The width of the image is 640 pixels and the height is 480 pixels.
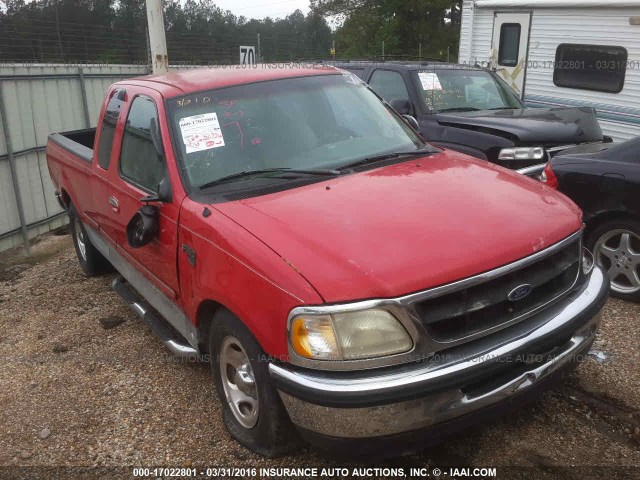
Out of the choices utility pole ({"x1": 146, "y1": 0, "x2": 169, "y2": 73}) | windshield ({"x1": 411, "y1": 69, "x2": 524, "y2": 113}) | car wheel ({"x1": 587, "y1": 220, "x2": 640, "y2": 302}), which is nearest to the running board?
car wheel ({"x1": 587, "y1": 220, "x2": 640, "y2": 302})

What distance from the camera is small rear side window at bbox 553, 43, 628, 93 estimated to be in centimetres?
852

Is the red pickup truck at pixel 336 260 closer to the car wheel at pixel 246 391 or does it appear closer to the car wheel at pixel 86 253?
the car wheel at pixel 246 391

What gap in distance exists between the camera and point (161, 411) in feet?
11.6

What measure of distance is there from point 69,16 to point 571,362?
2203cm

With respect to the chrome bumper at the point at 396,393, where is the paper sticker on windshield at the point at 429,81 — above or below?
Result: above

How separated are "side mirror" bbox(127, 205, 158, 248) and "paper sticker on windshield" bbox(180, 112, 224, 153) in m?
0.40

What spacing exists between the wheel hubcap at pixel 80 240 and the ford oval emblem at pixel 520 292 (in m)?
4.30

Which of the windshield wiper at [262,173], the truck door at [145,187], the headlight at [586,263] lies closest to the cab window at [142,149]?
the truck door at [145,187]

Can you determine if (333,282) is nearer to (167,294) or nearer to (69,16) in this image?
(167,294)

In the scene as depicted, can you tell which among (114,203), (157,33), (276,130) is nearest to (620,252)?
(276,130)

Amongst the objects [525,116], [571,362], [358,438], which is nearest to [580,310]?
[571,362]

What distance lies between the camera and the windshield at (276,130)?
3316 mm

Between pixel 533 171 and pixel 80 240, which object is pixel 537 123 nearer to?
pixel 533 171

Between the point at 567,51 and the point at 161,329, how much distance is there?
7967mm
